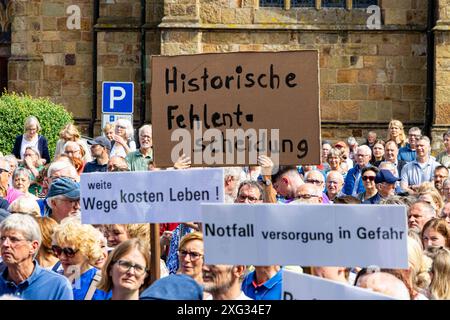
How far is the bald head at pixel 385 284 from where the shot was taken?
6.84 metres

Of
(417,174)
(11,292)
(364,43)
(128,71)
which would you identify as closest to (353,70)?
(364,43)

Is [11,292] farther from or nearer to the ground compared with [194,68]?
nearer to the ground

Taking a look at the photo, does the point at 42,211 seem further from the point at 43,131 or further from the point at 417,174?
the point at 43,131

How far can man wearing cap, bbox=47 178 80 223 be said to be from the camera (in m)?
10.6

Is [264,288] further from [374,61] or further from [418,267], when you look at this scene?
[374,61]

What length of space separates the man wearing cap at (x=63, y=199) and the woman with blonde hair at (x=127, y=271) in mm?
2644

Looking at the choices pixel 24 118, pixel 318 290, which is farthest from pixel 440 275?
pixel 24 118

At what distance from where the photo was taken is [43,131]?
22.3m

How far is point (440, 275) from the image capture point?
27.4 ft

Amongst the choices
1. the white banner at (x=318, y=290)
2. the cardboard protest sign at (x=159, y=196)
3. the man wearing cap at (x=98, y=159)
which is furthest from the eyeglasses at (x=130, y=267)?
the man wearing cap at (x=98, y=159)

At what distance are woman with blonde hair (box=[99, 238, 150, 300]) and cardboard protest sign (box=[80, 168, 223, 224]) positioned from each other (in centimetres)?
61

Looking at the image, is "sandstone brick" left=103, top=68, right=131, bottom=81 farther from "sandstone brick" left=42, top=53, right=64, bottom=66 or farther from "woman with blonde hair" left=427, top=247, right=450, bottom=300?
"woman with blonde hair" left=427, top=247, right=450, bottom=300

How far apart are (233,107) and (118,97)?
354 inches

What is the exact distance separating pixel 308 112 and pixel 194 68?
1.03 meters
